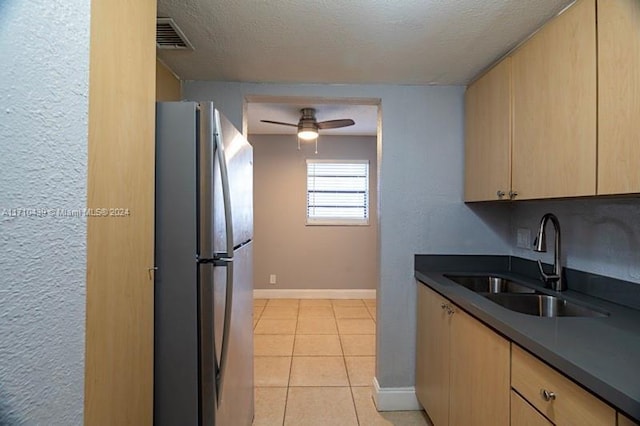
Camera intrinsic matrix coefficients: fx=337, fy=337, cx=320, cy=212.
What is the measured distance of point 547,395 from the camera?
981 millimetres

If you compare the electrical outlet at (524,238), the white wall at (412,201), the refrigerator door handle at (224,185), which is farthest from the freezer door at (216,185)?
the electrical outlet at (524,238)

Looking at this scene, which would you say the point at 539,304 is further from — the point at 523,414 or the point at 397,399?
the point at 397,399

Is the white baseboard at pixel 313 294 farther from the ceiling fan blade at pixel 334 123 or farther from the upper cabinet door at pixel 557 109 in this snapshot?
the upper cabinet door at pixel 557 109

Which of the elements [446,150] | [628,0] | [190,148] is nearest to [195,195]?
[190,148]

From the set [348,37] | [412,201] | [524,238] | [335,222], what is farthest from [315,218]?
[348,37]

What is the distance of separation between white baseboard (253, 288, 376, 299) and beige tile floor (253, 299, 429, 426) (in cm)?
42

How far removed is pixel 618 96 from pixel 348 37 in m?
1.14

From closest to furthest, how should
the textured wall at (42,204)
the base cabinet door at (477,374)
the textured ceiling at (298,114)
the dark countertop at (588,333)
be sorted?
1. the textured wall at (42,204)
2. the dark countertop at (588,333)
3. the base cabinet door at (477,374)
4. the textured ceiling at (298,114)

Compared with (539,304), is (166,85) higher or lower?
higher

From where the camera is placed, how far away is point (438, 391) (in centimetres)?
186

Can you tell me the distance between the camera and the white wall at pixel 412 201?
230 centimetres

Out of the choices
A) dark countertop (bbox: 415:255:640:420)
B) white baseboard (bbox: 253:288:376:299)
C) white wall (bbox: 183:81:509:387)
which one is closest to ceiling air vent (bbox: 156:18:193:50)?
white wall (bbox: 183:81:509:387)

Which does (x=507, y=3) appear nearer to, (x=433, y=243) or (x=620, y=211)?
(x=620, y=211)

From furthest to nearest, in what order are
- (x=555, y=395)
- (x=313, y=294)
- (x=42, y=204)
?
(x=313, y=294), (x=555, y=395), (x=42, y=204)
